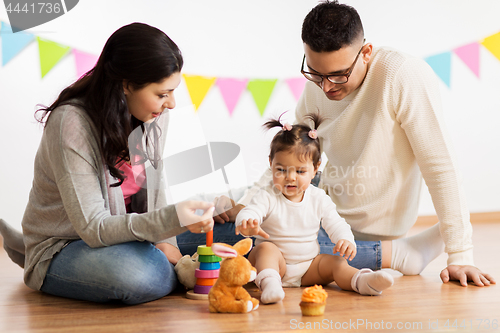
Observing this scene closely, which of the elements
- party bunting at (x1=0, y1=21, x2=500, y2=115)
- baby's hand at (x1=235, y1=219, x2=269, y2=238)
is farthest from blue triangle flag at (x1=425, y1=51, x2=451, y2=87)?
baby's hand at (x1=235, y1=219, x2=269, y2=238)

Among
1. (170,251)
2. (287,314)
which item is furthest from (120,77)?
(287,314)

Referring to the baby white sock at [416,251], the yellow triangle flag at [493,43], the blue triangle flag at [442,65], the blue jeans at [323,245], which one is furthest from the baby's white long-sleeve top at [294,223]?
the yellow triangle flag at [493,43]

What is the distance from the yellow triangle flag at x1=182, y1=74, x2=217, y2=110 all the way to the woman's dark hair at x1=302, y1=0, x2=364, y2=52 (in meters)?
1.37

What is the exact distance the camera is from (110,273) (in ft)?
3.37

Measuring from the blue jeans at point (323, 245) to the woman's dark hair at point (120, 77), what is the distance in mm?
338

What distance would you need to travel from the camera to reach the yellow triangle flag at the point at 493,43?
109 inches

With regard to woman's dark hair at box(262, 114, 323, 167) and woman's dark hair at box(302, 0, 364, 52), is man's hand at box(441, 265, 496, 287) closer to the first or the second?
woman's dark hair at box(262, 114, 323, 167)

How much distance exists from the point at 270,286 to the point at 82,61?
1.77 meters

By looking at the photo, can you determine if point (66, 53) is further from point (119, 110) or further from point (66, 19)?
point (119, 110)

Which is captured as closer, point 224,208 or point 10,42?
point 224,208

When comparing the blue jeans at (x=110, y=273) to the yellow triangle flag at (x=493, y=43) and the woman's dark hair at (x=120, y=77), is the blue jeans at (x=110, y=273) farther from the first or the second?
the yellow triangle flag at (x=493, y=43)

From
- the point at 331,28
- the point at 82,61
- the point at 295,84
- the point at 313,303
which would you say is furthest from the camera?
the point at 295,84

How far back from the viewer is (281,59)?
8.75 feet

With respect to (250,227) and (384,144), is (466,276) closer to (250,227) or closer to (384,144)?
(384,144)
